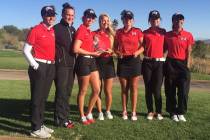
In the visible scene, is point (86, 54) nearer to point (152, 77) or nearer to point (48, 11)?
point (48, 11)

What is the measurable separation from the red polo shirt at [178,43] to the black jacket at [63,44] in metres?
2.20

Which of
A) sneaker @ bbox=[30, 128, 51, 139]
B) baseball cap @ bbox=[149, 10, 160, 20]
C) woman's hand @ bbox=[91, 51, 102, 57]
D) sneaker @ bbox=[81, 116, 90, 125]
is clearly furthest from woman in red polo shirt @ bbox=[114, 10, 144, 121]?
sneaker @ bbox=[30, 128, 51, 139]

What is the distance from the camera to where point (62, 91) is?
8.72 metres

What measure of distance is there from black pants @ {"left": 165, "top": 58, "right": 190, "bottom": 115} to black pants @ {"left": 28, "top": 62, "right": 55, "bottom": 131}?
2723 millimetres

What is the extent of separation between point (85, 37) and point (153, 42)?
156 centimetres

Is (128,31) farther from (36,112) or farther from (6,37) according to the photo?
(6,37)

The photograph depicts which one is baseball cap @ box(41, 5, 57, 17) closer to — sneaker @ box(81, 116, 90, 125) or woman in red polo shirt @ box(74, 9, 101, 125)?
woman in red polo shirt @ box(74, 9, 101, 125)

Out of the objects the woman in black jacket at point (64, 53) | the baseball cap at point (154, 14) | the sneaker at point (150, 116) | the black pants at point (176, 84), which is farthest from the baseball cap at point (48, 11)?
the sneaker at point (150, 116)

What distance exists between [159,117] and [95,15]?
8.72ft

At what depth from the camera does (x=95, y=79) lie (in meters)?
8.98

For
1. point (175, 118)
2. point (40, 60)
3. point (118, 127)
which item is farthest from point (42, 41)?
point (175, 118)

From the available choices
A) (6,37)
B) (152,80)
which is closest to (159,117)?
(152,80)

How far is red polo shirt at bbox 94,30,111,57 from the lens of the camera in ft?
30.1

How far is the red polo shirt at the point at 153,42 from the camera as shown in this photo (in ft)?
30.9
